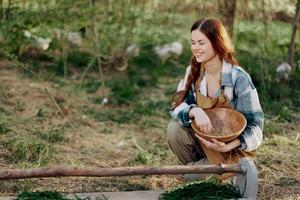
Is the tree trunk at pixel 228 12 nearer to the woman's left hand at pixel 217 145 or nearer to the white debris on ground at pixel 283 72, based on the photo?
the white debris on ground at pixel 283 72

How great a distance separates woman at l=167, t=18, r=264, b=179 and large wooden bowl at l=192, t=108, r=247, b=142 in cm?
3

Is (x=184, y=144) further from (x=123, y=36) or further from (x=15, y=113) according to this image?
(x=123, y=36)

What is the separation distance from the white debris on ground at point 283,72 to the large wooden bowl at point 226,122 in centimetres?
230

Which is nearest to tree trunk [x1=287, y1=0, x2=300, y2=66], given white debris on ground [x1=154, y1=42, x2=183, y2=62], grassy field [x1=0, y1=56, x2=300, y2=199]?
grassy field [x1=0, y1=56, x2=300, y2=199]

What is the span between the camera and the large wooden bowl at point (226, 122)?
10.3ft

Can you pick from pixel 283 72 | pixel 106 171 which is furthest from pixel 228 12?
pixel 106 171

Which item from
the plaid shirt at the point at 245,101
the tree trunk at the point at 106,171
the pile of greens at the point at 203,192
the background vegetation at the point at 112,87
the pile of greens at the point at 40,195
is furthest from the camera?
the background vegetation at the point at 112,87

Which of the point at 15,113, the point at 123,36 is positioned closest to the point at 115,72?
the point at 123,36

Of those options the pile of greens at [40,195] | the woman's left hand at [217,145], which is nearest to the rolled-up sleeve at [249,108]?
the woman's left hand at [217,145]

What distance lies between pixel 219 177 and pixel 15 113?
192 centimetres

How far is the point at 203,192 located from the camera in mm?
3145

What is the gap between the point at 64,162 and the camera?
3.82m

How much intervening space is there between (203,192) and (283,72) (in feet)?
8.59

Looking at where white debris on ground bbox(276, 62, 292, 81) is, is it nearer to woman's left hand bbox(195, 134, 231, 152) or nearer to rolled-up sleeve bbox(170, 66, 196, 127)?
rolled-up sleeve bbox(170, 66, 196, 127)
